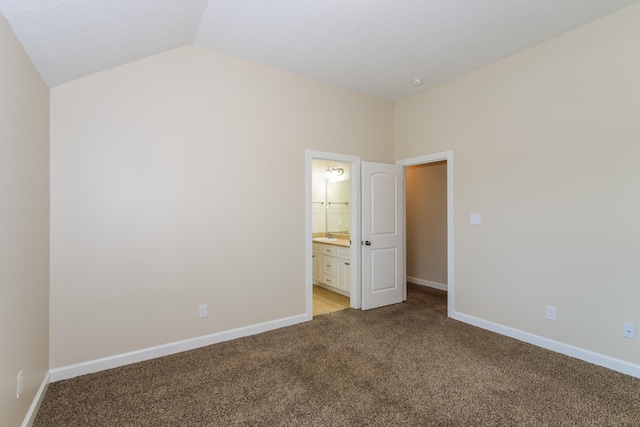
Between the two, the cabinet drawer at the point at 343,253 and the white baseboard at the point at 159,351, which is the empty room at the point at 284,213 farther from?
the cabinet drawer at the point at 343,253

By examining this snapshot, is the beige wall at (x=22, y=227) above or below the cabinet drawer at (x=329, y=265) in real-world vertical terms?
above

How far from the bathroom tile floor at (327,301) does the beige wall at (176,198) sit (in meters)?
0.58

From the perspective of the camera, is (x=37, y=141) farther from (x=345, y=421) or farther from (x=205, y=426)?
(x=345, y=421)

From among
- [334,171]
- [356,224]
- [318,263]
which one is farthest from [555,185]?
[334,171]

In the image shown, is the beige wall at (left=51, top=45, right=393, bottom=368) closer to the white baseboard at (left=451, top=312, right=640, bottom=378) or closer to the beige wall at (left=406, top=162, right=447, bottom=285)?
the white baseboard at (left=451, top=312, right=640, bottom=378)

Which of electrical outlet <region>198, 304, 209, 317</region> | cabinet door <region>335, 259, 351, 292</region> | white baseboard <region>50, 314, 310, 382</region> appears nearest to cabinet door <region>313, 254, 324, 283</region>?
cabinet door <region>335, 259, 351, 292</region>

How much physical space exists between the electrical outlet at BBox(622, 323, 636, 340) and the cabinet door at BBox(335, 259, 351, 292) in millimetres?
2849

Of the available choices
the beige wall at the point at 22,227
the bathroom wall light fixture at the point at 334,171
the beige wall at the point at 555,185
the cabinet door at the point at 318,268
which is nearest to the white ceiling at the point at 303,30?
the beige wall at the point at 22,227

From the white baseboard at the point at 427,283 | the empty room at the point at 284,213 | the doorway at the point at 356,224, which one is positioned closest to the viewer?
the empty room at the point at 284,213

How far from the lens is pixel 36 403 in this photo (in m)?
1.96

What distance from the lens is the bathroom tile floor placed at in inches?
161

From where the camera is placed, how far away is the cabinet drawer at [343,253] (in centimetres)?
447

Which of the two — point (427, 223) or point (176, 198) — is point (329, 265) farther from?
point (176, 198)

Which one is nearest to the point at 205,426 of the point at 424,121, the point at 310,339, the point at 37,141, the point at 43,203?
the point at 310,339
